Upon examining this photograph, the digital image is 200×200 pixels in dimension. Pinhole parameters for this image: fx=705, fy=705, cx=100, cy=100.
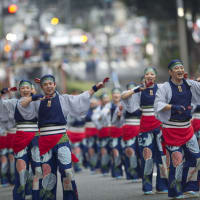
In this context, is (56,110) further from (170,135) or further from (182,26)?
(182,26)

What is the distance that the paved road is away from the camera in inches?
512

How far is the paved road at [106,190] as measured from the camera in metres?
13.0

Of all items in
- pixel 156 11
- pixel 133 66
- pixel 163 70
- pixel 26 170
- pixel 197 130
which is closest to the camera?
pixel 26 170

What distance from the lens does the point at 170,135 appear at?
11430mm

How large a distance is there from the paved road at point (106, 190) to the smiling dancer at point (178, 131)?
0.70 meters

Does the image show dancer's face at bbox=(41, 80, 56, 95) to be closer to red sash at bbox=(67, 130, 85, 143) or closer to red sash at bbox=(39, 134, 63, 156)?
red sash at bbox=(39, 134, 63, 156)

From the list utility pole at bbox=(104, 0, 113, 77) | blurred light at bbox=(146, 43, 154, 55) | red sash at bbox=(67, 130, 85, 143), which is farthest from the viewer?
blurred light at bbox=(146, 43, 154, 55)

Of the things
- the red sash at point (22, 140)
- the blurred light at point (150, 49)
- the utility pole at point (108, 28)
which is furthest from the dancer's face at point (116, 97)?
the blurred light at point (150, 49)

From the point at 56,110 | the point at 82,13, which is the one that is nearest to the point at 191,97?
the point at 56,110

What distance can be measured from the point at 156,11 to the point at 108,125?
1941 cm

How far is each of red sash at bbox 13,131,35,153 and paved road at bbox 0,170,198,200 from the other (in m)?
1.48

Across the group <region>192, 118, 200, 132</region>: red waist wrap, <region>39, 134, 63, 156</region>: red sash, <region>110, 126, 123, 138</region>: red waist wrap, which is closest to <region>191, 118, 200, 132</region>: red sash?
<region>192, 118, 200, 132</region>: red waist wrap

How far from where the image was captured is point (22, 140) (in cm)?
1282

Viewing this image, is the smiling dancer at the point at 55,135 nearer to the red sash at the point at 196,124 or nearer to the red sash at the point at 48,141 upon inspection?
the red sash at the point at 48,141
